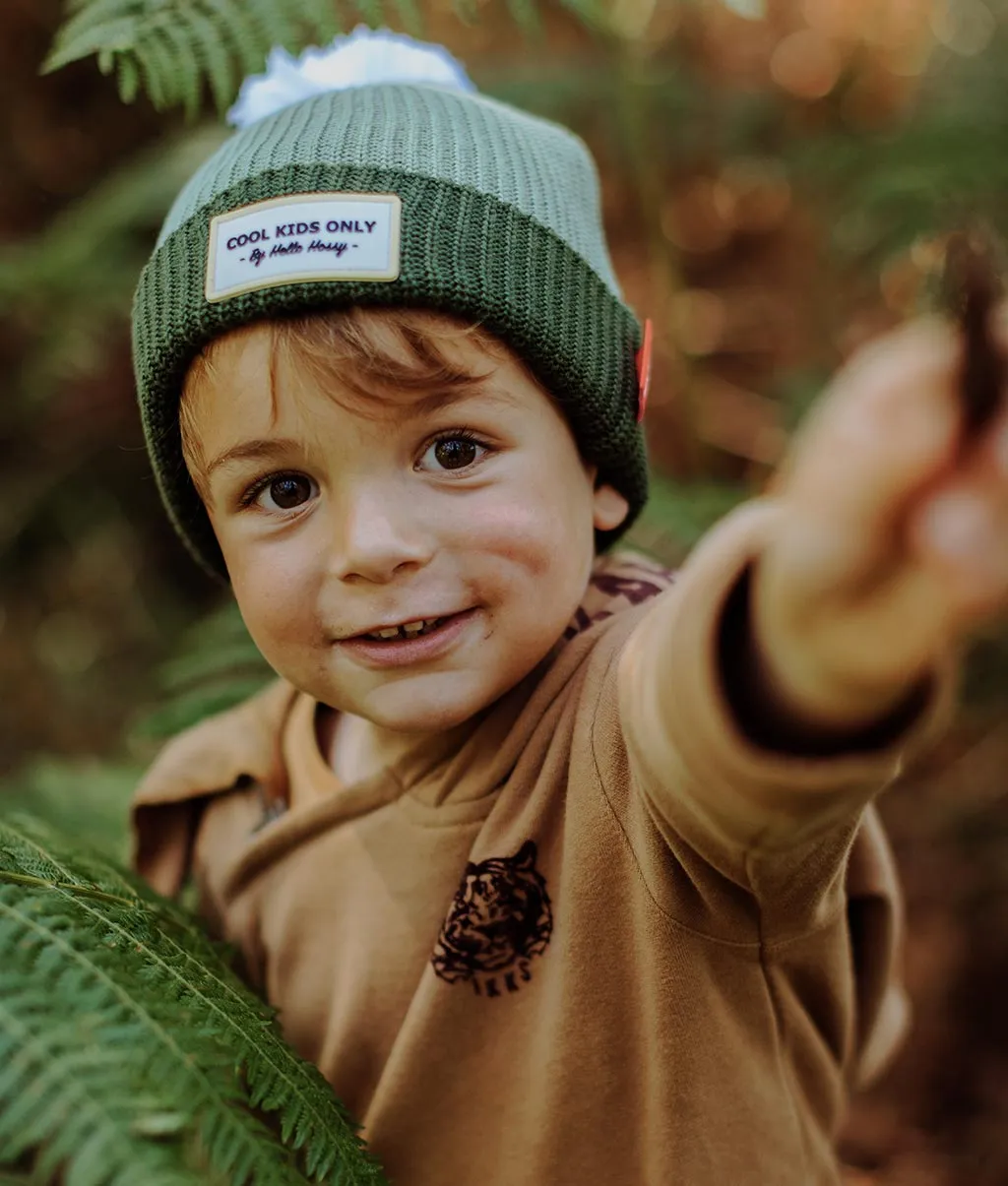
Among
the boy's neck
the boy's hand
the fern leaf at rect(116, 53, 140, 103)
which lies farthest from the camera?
the fern leaf at rect(116, 53, 140, 103)

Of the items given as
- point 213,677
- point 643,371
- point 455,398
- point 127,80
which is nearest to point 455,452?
point 455,398

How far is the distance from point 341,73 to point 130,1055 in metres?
1.11

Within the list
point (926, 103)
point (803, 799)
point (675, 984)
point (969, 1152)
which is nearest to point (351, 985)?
point (675, 984)

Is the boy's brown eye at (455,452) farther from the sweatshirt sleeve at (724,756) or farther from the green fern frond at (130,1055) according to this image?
the green fern frond at (130,1055)

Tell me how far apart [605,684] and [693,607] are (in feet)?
0.97

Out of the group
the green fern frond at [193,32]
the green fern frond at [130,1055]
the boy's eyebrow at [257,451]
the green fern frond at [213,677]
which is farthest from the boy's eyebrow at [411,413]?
the green fern frond at [213,677]

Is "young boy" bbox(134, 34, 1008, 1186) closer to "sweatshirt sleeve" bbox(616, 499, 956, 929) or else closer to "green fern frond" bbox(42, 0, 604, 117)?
"sweatshirt sleeve" bbox(616, 499, 956, 929)

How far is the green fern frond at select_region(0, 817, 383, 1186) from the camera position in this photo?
81cm

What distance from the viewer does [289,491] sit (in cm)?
113

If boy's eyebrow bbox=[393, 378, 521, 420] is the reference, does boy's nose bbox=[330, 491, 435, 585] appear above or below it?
below

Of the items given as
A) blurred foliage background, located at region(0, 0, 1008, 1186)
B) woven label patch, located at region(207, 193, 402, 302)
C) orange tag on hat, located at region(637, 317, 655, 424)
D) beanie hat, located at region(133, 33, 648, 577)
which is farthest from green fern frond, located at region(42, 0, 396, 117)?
blurred foliage background, located at region(0, 0, 1008, 1186)

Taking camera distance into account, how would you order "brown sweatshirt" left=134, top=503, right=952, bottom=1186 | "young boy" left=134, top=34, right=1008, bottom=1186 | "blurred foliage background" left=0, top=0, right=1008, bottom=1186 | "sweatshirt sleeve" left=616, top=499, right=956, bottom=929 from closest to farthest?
"sweatshirt sleeve" left=616, top=499, right=956, bottom=929 → "brown sweatshirt" left=134, top=503, right=952, bottom=1186 → "young boy" left=134, top=34, right=1008, bottom=1186 → "blurred foliage background" left=0, top=0, right=1008, bottom=1186

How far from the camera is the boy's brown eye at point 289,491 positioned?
3.67 feet

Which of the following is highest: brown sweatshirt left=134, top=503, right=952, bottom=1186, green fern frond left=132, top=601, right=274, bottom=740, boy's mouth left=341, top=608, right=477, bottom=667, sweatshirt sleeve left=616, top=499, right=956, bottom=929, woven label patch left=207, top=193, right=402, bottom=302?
woven label patch left=207, top=193, right=402, bottom=302
